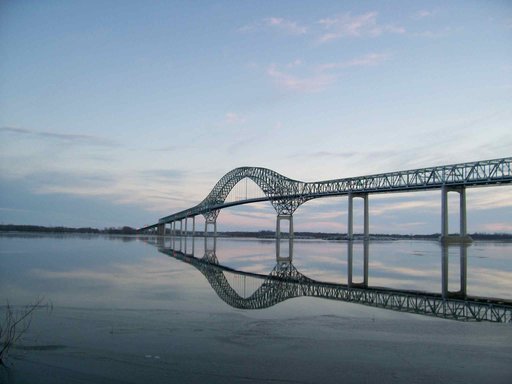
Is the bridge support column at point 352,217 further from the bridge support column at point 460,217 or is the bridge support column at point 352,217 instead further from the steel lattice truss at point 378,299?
the steel lattice truss at point 378,299

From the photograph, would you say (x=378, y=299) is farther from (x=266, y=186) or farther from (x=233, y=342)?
(x=266, y=186)

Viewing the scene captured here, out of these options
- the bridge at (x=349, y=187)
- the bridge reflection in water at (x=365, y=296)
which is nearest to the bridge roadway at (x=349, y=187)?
the bridge at (x=349, y=187)

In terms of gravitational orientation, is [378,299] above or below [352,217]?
below

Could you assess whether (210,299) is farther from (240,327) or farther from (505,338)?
(505,338)

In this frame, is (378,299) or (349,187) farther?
(349,187)

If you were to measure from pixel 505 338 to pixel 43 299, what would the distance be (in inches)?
442

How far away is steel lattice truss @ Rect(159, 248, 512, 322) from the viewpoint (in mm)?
11336

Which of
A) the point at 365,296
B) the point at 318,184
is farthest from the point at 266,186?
the point at 365,296

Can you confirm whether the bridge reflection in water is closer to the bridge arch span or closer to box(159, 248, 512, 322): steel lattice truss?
box(159, 248, 512, 322): steel lattice truss

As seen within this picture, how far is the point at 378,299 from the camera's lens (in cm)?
1338

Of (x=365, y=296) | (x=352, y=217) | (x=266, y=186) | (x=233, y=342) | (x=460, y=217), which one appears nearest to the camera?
(x=233, y=342)

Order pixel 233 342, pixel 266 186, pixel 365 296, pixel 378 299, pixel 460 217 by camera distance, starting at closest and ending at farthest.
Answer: pixel 233 342 → pixel 378 299 → pixel 365 296 → pixel 460 217 → pixel 266 186

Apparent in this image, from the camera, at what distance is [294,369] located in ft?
21.0

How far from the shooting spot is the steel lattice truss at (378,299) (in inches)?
446
